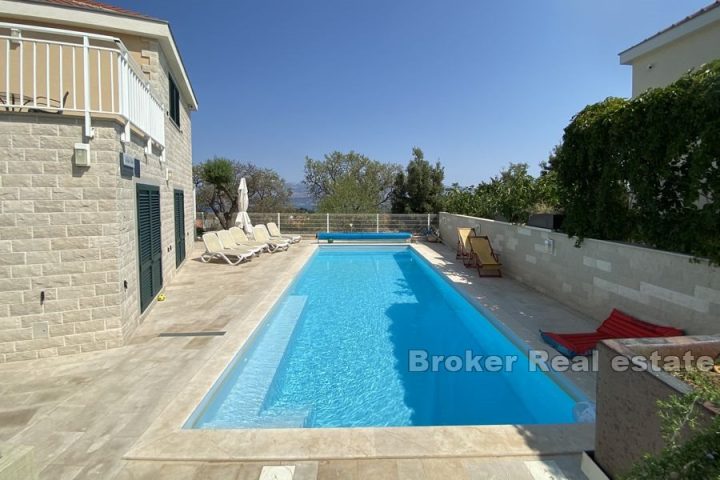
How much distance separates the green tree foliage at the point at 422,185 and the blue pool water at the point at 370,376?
1712cm

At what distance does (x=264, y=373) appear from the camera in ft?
16.0

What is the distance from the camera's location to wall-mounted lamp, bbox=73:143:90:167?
4.48 metres

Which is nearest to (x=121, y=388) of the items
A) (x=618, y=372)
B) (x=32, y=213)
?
(x=32, y=213)

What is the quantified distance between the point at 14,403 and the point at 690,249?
739cm

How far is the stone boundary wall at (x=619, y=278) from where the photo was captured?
4.40m

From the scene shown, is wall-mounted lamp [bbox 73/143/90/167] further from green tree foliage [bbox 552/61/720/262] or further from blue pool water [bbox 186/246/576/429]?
green tree foliage [bbox 552/61/720/262]

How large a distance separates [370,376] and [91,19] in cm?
819

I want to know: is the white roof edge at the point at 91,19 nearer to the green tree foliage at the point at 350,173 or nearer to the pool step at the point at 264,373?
the pool step at the point at 264,373

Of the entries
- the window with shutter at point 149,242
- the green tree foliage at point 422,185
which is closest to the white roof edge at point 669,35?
the window with shutter at point 149,242

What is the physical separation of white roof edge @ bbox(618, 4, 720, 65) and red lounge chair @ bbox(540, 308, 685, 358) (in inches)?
259

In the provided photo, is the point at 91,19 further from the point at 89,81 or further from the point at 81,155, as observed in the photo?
the point at 81,155

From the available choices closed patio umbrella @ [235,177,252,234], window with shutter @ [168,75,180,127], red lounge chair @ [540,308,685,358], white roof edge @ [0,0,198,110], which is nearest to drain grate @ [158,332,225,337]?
red lounge chair @ [540,308,685,358]

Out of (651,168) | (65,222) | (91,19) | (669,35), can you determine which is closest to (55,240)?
(65,222)

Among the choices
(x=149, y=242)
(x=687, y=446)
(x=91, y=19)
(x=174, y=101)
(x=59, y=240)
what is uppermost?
(x=91, y=19)
